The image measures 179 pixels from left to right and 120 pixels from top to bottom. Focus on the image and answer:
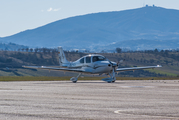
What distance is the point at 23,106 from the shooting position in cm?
1457

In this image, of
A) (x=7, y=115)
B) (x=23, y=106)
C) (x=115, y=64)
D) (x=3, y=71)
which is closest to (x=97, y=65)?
(x=115, y=64)

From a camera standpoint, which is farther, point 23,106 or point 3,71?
point 3,71

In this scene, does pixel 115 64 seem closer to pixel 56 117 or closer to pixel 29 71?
pixel 56 117

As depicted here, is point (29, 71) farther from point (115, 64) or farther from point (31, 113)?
point (31, 113)

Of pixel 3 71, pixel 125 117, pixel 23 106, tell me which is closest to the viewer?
pixel 125 117

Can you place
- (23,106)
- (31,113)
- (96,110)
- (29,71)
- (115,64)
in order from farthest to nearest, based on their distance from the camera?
(29,71) < (115,64) < (23,106) < (96,110) < (31,113)

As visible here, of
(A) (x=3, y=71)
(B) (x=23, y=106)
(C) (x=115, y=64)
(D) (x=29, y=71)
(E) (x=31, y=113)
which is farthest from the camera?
(D) (x=29, y=71)

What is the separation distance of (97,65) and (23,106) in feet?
91.7

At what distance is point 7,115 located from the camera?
11.9m

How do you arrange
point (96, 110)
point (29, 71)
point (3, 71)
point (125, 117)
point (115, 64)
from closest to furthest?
point (125, 117) < point (96, 110) < point (115, 64) < point (3, 71) < point (29, 71)

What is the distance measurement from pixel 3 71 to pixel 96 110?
13304 cm

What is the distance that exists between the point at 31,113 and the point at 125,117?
138 inches

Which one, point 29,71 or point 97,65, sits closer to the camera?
point 97,65

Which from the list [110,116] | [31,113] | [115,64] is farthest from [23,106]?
[115,64]
